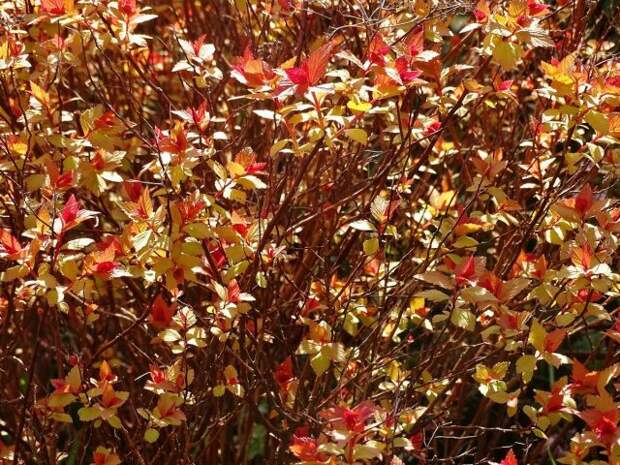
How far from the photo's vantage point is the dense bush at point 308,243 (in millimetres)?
2338

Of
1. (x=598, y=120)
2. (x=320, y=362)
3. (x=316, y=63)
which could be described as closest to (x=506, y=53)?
(x=598, y=120)

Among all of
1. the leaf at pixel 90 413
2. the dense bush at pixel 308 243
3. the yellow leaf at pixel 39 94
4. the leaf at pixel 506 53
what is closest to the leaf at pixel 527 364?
the dense bush at pixel 308 243

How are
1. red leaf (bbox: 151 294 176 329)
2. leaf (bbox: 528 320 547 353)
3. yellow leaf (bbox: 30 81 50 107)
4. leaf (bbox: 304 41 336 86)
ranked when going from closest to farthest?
leaf (bbox: 304 41 336 86) → leaf (bbox: 528 320 547 353) → red leaf (bbox: 151 294 176 329) → yellow leaf (bbox: 30 81 50 107)

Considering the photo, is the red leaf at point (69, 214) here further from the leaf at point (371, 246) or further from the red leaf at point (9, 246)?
the leaf at point (371, 246)

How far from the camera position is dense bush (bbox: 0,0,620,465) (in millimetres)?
2338

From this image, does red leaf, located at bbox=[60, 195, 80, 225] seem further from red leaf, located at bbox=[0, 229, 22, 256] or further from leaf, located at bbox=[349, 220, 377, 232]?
leaf, located at bbox=[349, 220, 377, 232]

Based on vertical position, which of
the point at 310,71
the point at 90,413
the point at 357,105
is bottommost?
the point at 90,413

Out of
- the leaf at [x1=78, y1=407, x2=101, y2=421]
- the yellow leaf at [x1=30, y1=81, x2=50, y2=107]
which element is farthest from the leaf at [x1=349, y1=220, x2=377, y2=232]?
the yellow leaf at [x1=30, y1=81, x2=50, y2=107]

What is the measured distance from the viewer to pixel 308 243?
124 inches

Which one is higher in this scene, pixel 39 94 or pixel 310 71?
pixel 310 71

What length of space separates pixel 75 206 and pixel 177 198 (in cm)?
29

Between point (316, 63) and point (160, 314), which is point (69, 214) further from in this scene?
point (316, 63)

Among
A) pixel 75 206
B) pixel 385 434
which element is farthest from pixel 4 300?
pixel 385 434

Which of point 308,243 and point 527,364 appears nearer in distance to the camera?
point 527,364
